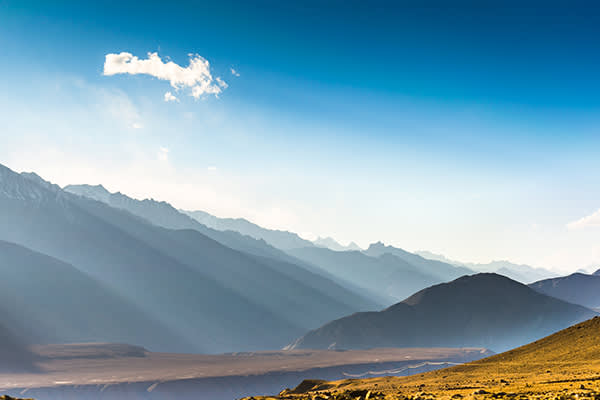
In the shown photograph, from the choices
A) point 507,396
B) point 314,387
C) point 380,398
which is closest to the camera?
point 507,396

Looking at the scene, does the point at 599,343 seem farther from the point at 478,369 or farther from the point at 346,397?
the point at 346,397

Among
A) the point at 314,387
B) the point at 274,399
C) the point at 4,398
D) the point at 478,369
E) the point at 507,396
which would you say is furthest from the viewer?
the point at 314,387

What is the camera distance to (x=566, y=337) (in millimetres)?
76312

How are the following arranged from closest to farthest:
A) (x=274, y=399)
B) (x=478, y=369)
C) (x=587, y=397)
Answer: (x=587, y=397) → (x=274, y=399) → (x=478, y=369)

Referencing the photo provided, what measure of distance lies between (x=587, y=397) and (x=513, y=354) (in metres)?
58.8

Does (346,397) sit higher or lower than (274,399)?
higher

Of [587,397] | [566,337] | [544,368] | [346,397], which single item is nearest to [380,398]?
[346,397]

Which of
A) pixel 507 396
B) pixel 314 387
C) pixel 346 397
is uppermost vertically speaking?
pixel 507 396

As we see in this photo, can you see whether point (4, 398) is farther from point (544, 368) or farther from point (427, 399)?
point (544, 368)

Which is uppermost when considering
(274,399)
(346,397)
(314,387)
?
(346,397)

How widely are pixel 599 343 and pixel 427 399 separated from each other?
48.2 meters

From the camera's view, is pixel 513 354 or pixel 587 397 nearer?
pixel 587 397

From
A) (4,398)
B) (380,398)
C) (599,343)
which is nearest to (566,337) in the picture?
(599,343)

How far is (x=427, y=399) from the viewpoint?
109ft
